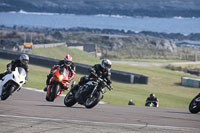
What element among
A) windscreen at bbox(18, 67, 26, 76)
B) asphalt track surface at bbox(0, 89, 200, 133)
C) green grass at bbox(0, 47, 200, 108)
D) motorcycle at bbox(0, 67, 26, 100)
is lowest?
green grass at bbox(0, 47, 200, 108)

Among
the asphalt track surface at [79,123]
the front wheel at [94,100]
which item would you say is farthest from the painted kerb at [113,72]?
the asphalt track surface at [79,123]

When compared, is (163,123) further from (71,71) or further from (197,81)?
(197,81)

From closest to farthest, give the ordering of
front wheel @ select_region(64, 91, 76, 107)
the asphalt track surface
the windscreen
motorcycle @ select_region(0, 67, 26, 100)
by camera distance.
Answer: the asphalt track surface
motorcycle @ select_region(0, 67, 26, 100)
front wheel @ select_region(64, 91, 76, 107)
the windscreen

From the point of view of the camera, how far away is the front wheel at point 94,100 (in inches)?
496

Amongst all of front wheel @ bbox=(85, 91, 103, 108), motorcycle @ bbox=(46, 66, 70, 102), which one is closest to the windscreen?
motorcycle @ bbox=(46, 66, 70, 102)

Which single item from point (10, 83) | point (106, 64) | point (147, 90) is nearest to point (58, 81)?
point (10, 83)

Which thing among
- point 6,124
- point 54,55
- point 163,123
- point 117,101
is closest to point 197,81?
point 117,101

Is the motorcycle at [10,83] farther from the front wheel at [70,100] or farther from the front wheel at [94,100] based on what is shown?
the front wheel at [94,100]

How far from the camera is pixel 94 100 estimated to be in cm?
1275

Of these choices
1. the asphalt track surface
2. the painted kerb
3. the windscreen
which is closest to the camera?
the asphalt track surface

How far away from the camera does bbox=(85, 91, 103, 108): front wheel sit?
12.6 m

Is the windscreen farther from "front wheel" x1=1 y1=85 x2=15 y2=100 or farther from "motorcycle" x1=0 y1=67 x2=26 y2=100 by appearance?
"front wheel" x1=1 y1=85 x2=15 y2=100

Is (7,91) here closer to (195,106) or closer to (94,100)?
(94,100)

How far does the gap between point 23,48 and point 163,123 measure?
4887 cm
